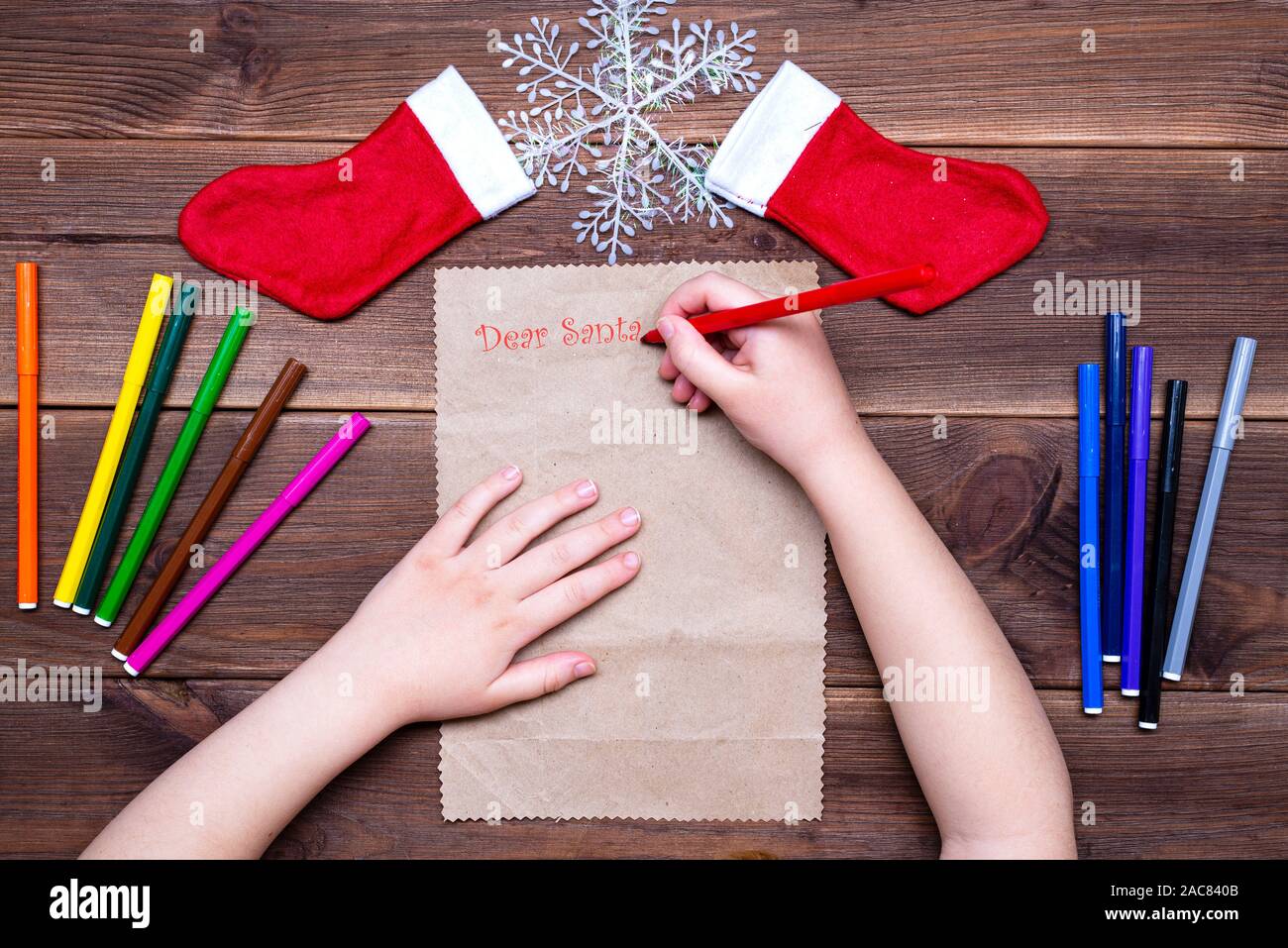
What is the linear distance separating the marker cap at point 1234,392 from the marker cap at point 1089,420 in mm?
108

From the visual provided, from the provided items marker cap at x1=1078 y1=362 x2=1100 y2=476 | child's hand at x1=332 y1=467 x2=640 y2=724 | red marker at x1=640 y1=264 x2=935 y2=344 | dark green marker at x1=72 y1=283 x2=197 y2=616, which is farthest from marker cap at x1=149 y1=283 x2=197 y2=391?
marker cap at x1=1078 y1=362 x2=1100 y2=476

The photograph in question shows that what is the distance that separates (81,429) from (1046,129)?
3.03 feet

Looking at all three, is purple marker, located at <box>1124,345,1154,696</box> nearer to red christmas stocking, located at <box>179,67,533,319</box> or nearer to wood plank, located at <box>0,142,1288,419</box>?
wood plank, located at <box>0,142,1288,419</box>

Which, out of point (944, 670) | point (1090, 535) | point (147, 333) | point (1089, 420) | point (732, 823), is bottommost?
point (732, 823)

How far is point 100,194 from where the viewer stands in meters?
0.85

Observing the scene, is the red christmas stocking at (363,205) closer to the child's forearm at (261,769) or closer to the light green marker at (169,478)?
the light green marker at (169,478)

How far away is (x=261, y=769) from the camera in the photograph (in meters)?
0.77

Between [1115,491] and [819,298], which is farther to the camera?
[1115,491]

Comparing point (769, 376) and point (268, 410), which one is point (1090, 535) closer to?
point (769, 376)

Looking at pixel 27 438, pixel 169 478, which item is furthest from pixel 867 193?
pixel 27 438

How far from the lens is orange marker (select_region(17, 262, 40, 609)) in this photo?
32.6 inches

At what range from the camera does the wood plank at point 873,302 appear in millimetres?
841

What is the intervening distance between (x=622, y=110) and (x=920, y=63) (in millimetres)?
275
